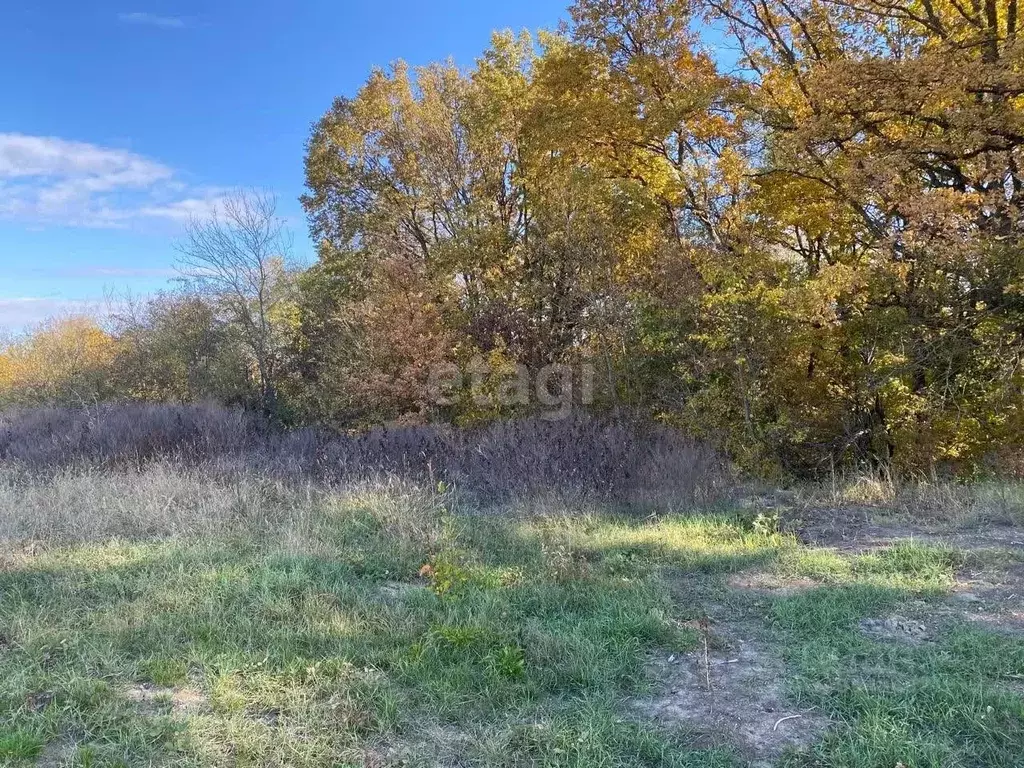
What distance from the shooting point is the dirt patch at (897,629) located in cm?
335

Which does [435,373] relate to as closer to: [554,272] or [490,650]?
[554,272]

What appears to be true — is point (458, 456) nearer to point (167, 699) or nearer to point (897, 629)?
point (167, 699)

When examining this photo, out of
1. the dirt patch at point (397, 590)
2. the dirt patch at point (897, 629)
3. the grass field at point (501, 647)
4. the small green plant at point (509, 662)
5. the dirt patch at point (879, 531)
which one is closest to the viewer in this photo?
the grass field at point (501, 647)

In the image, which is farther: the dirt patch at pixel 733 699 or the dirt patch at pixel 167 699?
the dirt patch at pixel 167 699

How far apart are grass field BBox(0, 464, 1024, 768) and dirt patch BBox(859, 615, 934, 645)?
2 cm

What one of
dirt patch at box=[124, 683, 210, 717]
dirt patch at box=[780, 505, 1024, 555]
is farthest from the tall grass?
dirt patch at box=[124, 683, 210, 717]

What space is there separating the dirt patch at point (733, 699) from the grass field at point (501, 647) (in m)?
0.01

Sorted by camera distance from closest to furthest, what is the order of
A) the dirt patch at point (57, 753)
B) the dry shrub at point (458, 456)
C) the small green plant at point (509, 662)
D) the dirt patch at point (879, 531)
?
1. the dirt patch at point (57, 753)
2. the small green plant at point (509, 662)
3. the dirt patch at point (879, 531)
4. the dry shrub at point (458, 456)

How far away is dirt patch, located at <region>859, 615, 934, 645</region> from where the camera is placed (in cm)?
335

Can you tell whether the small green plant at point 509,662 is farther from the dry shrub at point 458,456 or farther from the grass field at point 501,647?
the dry shrub at point 458,456

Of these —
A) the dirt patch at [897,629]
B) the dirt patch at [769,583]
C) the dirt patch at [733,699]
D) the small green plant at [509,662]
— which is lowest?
Result: the dirt patch at [733,699]

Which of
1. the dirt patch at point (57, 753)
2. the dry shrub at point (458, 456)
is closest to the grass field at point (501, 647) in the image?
the dirt patch at point (57, 753)

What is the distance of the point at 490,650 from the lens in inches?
127

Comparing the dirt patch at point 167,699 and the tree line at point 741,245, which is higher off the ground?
the tree line at point 741,245
